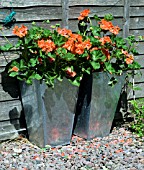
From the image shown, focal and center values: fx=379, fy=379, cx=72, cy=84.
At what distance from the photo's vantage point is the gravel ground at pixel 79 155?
10.7ft

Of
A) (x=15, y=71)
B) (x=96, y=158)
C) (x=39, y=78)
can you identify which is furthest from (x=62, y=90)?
(x=96, y=158)

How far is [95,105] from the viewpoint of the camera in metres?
→ 3.64

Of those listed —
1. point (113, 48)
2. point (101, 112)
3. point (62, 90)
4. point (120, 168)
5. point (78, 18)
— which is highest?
point (78, 18)

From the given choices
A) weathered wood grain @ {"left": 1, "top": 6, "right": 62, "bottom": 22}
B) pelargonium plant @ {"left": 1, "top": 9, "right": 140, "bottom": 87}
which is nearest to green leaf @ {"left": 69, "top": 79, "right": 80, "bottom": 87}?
pelargonium plant @ {"left": 1, "top": 9, "right": 140, "bottom": 87}

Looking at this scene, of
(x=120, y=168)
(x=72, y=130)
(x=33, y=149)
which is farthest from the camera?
(x=72, y=130)

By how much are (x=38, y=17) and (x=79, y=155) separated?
1.35 meters

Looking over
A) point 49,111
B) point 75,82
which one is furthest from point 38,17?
point 49,111

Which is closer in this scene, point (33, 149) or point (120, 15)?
point (33, 149)

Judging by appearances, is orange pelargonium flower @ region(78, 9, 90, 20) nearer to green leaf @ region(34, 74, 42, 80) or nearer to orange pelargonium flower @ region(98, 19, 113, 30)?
orange pelargonium flower @ region(98, 19, 113, 30)

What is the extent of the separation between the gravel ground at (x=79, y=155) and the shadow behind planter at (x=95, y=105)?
104mm

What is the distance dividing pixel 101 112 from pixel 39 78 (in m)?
0.78

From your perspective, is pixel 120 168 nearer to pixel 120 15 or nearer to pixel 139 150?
pixel 139 150

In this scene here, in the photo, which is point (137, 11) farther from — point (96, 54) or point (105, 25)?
point (96, 54)

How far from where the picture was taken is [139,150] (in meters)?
3.60
